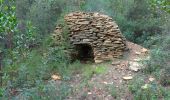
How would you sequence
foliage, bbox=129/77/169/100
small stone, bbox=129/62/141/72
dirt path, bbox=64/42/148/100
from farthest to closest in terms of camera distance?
small stone, bbox=129/62/141/72 → dirt path, bbox=64/42/148/100 → foliage, bbox=129/77/169/100

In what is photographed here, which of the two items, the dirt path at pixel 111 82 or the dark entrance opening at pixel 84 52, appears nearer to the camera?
the dirt path at pixel 111 82

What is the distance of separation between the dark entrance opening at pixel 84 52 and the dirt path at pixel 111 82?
1.00 meters

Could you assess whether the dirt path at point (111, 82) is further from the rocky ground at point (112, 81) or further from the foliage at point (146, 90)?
the foliage at point (146, 90)

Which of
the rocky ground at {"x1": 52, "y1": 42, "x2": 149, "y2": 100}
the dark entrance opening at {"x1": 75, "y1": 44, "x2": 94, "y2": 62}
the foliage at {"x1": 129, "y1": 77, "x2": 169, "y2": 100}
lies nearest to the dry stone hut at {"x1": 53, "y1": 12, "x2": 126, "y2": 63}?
the dark entrance opening at {"x1": 75, "y1": 44, "x2": 94, "y2": 62}

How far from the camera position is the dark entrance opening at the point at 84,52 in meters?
9.41

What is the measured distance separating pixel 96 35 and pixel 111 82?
5.69 ft

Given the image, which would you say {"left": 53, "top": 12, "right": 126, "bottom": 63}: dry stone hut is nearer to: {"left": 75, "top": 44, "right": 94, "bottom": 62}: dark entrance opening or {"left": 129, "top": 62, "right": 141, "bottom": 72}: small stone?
{"left": 75, "top": 44, "right": 94, "bottom": 62}: dark entrance opening

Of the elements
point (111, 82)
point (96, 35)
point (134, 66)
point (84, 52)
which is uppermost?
point (96, 35)

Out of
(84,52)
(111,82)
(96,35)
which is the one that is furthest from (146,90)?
(84,52)

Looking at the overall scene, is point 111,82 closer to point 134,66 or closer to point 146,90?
point 134,66

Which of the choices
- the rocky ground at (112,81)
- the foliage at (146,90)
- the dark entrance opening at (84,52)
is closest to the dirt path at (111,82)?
the rocky ground at (112,81)

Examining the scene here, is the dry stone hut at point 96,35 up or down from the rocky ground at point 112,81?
up

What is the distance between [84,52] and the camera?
977cm

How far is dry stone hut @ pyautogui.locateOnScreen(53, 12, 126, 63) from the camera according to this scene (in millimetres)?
8891
